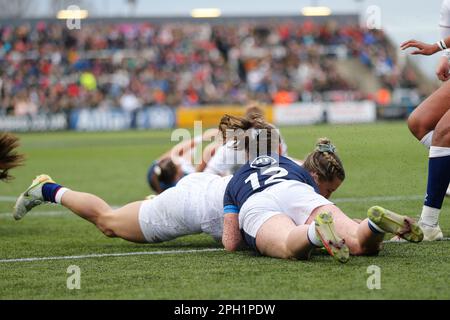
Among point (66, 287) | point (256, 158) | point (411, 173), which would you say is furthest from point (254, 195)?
point (411, 173)

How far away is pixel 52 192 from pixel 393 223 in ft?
9.33

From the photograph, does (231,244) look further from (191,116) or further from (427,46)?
(191,116)

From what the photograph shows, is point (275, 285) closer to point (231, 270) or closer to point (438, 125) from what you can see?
point (231, 270)

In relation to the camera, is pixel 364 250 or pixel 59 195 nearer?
pixel 364 250

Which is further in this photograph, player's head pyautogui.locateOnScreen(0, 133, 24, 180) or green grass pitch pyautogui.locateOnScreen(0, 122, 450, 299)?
player's head pyautogui.locateOnScreen(0, 133, 24, 180)

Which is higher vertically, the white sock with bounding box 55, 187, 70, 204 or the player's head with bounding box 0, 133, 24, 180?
the player's head with bounding box 0, 133, 24, 180

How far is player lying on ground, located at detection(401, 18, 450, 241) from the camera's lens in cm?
574

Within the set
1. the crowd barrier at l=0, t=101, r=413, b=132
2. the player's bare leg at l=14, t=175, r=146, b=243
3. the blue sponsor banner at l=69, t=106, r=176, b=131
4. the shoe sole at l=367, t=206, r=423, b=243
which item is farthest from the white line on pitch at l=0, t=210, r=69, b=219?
the blue sponsor banner at l=69, t=106, r=176, b=131

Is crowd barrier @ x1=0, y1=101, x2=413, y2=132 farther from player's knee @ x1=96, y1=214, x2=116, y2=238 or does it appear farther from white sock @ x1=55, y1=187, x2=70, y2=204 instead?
player's knee @ x1=96, y1=214, x2=116, y2=238

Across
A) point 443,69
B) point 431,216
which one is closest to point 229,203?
point 431,216

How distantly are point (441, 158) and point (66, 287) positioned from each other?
8.83 ft

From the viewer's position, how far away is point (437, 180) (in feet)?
19.0

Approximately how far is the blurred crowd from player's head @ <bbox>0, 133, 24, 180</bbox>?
22.2 meters

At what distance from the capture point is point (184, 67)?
33.9m
